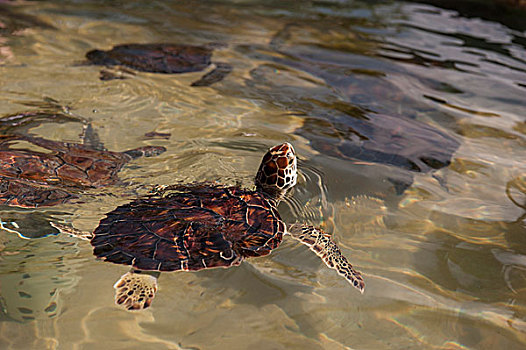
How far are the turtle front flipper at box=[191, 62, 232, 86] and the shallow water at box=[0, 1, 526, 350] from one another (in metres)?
0.16

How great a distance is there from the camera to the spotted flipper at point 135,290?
2673mm

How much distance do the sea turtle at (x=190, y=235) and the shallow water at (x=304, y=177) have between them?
0.43 feet

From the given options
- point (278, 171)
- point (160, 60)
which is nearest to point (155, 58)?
point (160, 60)

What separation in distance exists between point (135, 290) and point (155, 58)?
4.62 m

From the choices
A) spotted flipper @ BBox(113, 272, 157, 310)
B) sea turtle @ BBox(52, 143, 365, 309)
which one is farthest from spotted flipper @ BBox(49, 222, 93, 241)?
spotted flipper @ BBox(113, 272, 157, 310)

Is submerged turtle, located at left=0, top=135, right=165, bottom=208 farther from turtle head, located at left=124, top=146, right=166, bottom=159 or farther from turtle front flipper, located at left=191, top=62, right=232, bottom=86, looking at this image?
turtle front flipper, located at left=191, top=62, right=232, bottom=86

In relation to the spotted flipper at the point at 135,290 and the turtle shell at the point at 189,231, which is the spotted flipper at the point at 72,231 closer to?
the turtle shell at the point at 189,231

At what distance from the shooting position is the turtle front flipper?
6172 mm

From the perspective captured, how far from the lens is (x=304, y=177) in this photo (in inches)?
168

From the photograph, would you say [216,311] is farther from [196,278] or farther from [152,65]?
[152,65]

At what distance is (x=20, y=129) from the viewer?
457 cm

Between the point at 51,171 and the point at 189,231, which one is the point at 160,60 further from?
the point at 189,231

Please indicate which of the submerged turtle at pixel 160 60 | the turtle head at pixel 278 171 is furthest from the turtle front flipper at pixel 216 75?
the turtle head at pixel 278 171

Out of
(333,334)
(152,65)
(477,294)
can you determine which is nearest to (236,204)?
(333,334)
